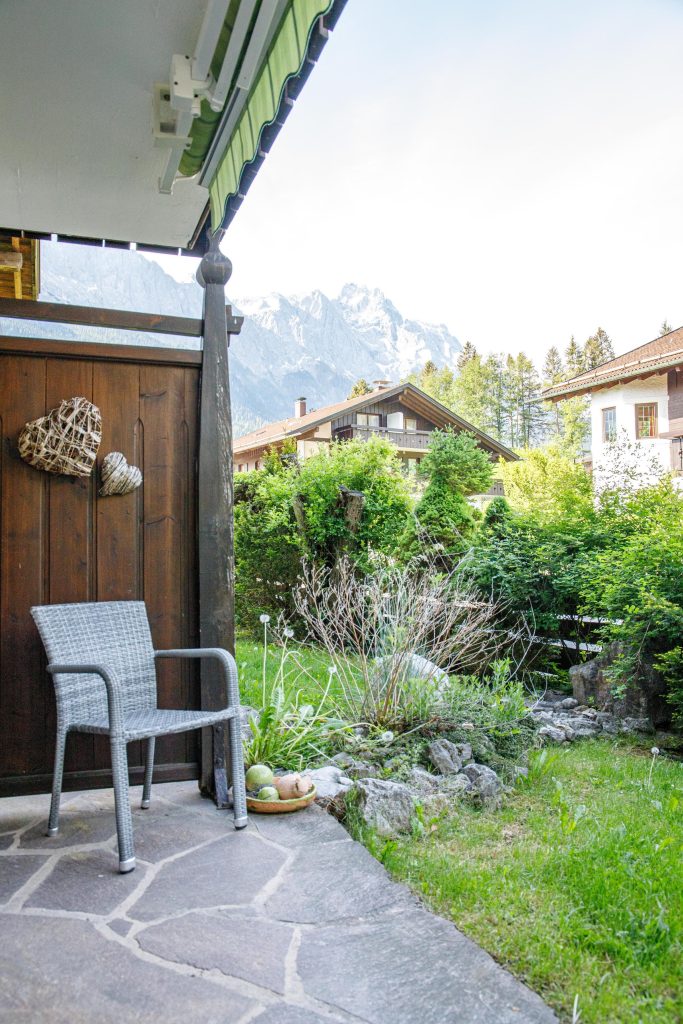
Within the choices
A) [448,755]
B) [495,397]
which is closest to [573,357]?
[495,397]

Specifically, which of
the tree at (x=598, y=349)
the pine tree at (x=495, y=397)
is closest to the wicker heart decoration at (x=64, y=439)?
the pine tree at (x=495, y=397)

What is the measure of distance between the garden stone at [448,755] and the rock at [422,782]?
0.34 ft

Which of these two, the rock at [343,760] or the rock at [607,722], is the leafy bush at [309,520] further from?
the rock at [343,760]

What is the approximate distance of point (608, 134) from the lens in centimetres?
2964

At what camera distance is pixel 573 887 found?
Answer: 7.50ft

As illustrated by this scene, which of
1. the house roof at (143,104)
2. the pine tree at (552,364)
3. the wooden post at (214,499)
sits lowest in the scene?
the wooden post at (214,499)

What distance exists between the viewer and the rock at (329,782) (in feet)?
9.73

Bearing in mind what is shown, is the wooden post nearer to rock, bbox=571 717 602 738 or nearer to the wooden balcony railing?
rock, bbox=571 717 602 738

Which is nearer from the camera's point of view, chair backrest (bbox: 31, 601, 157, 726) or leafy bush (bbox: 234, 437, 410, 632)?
chair backrest (bbox: 31, 601, 157, 726)

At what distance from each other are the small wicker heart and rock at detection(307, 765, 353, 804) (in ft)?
4.75

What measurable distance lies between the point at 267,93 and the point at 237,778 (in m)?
2.39

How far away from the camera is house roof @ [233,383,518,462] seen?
21.7 meters

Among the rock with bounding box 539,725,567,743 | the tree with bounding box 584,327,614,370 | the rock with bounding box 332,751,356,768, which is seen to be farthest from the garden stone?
the tree with bounding box 584,327,614,370

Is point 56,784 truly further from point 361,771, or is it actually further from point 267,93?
point 267,93
